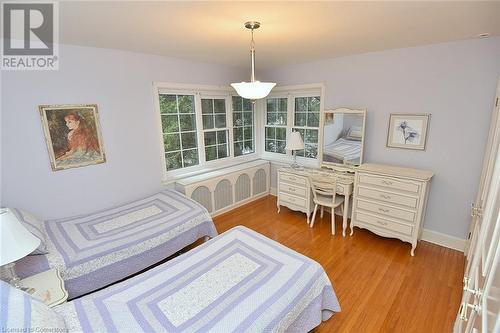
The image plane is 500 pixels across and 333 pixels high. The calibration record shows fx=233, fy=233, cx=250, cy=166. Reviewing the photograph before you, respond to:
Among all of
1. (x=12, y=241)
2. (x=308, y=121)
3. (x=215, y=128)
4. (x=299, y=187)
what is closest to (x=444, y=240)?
(x=299, y=187)

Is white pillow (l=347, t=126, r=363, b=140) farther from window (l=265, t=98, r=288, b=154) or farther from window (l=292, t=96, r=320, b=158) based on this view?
window (l=265, t=98, r=288, b=154)

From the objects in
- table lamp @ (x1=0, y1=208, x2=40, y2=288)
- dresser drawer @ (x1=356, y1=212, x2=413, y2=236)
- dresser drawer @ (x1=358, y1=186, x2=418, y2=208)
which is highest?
table lamp @ (x1=0, y1=208, x2=40, y2=288)

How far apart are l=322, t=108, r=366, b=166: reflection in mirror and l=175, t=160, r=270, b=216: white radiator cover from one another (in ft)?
4.04

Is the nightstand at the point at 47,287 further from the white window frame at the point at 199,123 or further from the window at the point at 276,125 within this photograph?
the window at the point at 276,125

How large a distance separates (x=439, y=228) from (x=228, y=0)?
336 cm

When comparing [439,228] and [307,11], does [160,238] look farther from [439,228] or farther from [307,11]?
[439,228]

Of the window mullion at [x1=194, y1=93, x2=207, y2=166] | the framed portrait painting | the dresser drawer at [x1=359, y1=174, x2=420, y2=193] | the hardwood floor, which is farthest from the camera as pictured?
the window mullion at [x1=194, y1=93, x2=207, y2=166]

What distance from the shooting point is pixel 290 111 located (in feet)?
13.4

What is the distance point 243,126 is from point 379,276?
3143 mm

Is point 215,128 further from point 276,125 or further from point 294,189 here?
point 294,189
